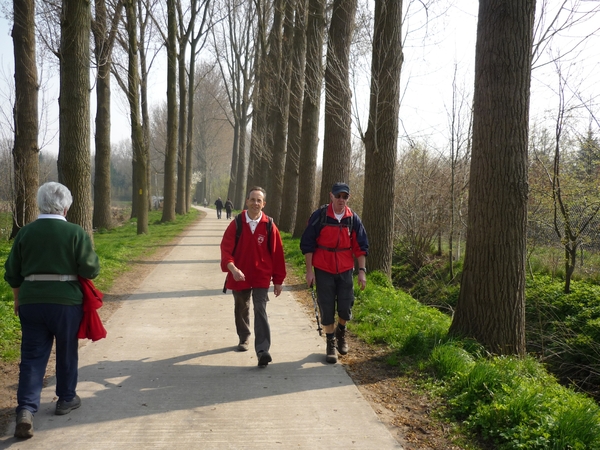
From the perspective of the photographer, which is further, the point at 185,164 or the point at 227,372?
the point at 185,164

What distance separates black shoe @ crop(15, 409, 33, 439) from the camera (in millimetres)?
3766

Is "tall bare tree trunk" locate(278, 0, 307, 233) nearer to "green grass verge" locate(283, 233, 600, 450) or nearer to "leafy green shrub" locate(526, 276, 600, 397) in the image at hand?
"leafy green shrub" locate(526, 276, 600, 397)

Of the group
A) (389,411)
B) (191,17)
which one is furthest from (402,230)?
(191,17)

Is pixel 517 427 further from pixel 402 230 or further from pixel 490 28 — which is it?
pixel 402 230

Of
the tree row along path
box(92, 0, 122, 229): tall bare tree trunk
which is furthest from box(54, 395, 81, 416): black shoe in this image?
box(92, 0, 122, 229): tall bare tree trunk

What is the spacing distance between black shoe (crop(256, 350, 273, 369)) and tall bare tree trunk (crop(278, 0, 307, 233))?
44.5ft

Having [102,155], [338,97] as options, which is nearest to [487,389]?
[338,97]

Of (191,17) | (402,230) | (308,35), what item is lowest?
(402,230)

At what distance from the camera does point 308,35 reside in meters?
15.4

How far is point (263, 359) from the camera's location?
549cm

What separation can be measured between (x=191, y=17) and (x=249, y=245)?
23.7 meters

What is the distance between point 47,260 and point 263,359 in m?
2.39

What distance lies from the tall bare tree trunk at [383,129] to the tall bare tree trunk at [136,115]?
10.2 meters

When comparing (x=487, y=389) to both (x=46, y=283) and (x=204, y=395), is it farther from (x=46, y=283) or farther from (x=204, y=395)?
(x=46, y=283)
